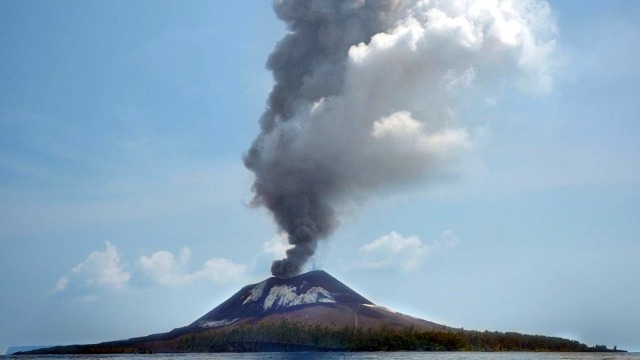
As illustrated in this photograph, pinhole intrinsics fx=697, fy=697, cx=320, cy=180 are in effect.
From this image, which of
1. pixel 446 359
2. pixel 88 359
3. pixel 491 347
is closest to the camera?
pixel 446 359

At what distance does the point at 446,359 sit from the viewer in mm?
132250

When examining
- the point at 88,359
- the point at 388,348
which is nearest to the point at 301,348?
the point at 388,348

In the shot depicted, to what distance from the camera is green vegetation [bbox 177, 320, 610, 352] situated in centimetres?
18512

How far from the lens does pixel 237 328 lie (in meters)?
200

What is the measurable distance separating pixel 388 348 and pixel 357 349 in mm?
10152

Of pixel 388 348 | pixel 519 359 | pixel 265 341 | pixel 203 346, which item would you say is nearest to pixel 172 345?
pixel 203 346

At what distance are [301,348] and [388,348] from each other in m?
24.2

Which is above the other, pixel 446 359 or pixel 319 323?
pixel 319 323

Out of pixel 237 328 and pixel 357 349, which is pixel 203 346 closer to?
pixel 237 328

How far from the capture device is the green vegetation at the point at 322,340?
185125 mm

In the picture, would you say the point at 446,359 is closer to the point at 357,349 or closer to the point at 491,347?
the point at 357,349

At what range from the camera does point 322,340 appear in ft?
608

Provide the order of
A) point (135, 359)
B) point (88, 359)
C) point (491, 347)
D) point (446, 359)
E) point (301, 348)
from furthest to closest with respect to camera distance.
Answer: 1. point (491, 347)
2. point (301, 348)
3. point (88, 359)
4. point (135, 359)
5. point (446, 359)

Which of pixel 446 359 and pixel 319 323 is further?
pixel 319 323
